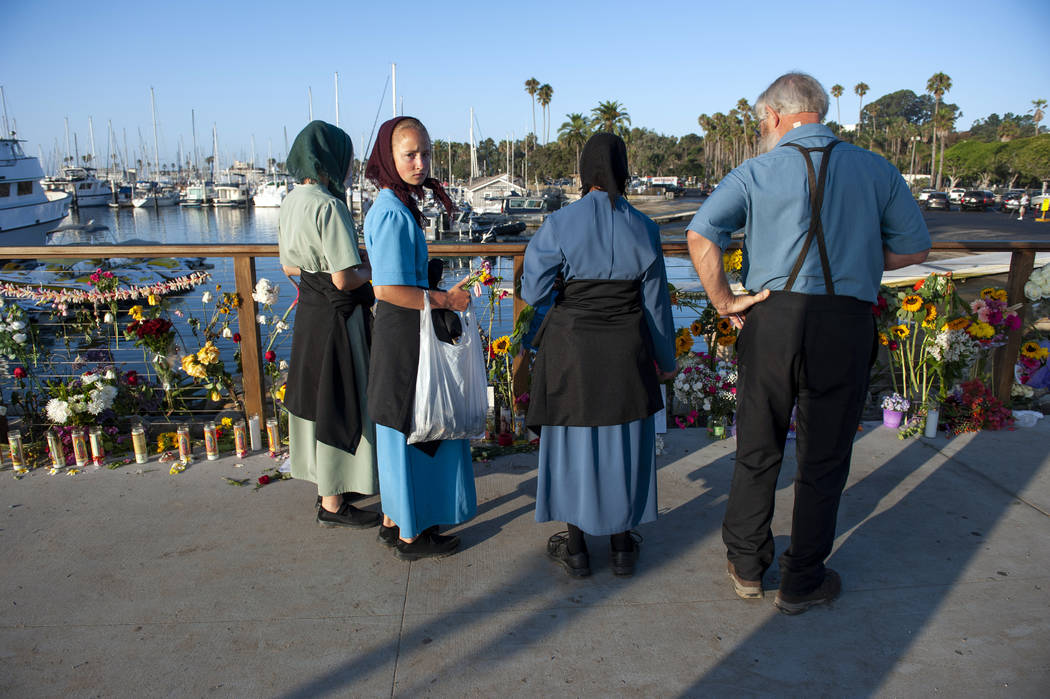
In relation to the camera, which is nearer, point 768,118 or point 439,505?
point 768,118

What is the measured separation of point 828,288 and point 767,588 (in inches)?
45.5

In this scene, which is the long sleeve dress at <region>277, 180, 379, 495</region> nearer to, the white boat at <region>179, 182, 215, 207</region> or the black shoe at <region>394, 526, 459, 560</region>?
the black shoe at <region>394, 526, 459, 560</region>

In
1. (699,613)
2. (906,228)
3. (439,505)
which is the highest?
(906,228)

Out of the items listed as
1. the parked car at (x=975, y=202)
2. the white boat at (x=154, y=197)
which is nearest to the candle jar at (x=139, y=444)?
the parked car at (x=975, y=202)

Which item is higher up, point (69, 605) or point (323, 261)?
point (323, 261)

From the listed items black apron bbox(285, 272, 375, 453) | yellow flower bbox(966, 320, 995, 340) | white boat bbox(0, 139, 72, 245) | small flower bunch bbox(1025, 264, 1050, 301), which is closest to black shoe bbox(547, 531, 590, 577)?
black apron bbox(285, 272, 375, 453)

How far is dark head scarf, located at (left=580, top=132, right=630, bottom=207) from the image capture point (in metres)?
2.47

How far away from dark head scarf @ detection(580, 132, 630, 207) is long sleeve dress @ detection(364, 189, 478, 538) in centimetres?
68

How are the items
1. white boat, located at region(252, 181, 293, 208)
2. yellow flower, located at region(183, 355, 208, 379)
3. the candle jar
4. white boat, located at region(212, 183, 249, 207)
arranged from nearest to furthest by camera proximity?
the candle jar, yellow flower, located at region(183, 355, 208, 379), white boat, located at region(252, 181, 293, 208), white boat, located at region(212, 183, 249, 207)

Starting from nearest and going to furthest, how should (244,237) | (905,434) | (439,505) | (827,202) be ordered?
(827,202) → (439,505) → (905,434) → (244,237)

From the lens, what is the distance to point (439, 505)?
2.92 m

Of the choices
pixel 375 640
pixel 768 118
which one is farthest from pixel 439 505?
pixel 768 118

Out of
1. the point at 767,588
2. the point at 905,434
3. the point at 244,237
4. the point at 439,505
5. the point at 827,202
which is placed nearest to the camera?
the point at 827,202

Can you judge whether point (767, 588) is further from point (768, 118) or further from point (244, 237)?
point (244, 237)
